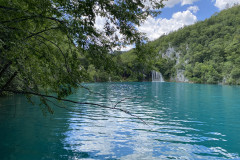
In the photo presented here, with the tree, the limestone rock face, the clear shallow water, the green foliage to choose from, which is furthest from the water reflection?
the limestone rock face

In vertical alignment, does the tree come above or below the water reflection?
above

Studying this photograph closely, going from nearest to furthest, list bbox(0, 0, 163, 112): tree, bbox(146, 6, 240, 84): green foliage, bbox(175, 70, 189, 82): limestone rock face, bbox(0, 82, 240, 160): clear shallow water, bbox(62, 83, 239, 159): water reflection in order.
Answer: bbox(0, 0, 163, 112): tree < bbox(0, 82, 240, 160): clear shallow water < bbox(62, 83, 239, 159): water reflection < bbox(146, 6, 240, 84): green foliage < bbox(175, 70, 189, 82): limestone rock face

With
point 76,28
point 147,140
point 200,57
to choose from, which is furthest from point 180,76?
point 76,28

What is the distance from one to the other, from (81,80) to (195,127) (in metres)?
8.59

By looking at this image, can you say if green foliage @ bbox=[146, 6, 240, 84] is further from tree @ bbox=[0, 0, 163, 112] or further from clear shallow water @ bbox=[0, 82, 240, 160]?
tree @ bbox=[0, 0, 163, 112]

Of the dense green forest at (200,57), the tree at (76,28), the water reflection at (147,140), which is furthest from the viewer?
the water reflection at (147,140)

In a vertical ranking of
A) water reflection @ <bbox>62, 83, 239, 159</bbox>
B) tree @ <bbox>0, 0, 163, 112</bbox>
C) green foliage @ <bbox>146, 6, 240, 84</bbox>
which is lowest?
water reflection @ <bbox>62, 83, 239, 159</bbox>

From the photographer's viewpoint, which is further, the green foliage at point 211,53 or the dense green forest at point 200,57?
the green foliage at point 211,53

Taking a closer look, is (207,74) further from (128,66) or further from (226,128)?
(128,66)

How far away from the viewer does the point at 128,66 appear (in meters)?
5.23

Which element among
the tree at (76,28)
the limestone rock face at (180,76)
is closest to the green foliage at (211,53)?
the limestone rock face at (180,76)

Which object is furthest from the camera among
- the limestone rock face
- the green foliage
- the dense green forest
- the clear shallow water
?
the limestone rock face

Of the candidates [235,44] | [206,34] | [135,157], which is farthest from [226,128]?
[206,34]

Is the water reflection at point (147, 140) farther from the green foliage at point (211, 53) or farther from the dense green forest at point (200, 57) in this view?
the green foliage at point (211, 53)
